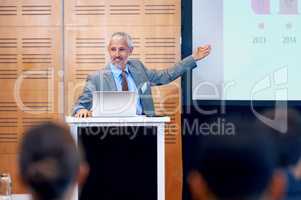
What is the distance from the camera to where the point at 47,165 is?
0.85m

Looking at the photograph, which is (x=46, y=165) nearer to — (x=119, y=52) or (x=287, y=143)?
(x=287, y=143)

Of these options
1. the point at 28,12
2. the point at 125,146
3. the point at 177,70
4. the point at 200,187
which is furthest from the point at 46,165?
the point at 28,12

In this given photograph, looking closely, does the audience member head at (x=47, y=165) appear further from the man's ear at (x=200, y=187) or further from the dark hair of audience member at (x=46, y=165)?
the man's ear at (x=200, y=187)

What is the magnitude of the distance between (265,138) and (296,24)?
447 centimetres

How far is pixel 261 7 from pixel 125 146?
2.68m

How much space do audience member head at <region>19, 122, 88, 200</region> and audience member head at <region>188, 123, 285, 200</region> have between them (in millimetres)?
235

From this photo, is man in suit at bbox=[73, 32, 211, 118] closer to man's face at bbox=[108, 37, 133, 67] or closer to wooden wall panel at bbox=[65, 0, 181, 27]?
man's face at bbox=[108, 37, 133, 67]

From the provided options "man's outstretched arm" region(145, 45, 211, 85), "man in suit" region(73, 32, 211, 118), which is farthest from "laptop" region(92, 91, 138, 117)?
"man's outstretched arm" region(145, 45, 211, 85)

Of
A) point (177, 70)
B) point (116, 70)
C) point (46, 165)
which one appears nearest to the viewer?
point (46, 165)

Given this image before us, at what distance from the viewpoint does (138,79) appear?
4559mm

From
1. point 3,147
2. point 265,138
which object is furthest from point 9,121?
point 265,138

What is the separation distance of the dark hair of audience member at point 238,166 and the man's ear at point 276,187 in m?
0.01

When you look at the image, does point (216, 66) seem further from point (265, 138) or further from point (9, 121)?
point (265, 138)

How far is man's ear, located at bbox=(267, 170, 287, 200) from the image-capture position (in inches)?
36.5
